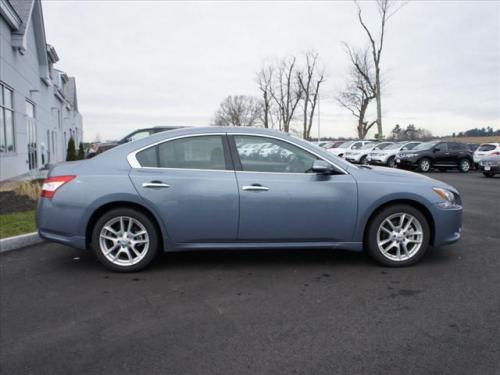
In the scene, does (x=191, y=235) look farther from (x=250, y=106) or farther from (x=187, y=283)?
(x=250, y=106)

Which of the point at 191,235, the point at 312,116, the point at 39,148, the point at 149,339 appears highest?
the point at 312,116

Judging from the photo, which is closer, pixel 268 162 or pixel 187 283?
pixel 187 283

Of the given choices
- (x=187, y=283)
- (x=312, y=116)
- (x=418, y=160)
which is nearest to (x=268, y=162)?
(x=187, y=283)

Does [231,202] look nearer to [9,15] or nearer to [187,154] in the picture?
[187,154]

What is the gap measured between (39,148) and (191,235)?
791 inches

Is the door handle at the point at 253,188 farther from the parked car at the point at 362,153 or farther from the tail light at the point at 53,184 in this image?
the parked car at the point at 362,153

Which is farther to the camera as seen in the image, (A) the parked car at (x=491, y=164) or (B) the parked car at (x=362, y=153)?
(B) the parked car at (x=362, y=153)

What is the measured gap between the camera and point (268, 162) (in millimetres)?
4840

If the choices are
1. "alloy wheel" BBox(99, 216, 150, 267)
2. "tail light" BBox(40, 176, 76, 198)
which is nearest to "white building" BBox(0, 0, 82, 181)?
"tail light" BBox(40, 176, 76, 198)

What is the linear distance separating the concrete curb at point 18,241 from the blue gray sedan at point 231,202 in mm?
1385

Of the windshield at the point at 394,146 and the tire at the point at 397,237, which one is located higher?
the windshield at the point at 394,146

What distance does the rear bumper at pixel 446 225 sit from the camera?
4.92 meters

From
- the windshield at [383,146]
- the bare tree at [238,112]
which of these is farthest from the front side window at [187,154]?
the bare tree at [238,112]

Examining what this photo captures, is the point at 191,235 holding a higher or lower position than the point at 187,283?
higher
